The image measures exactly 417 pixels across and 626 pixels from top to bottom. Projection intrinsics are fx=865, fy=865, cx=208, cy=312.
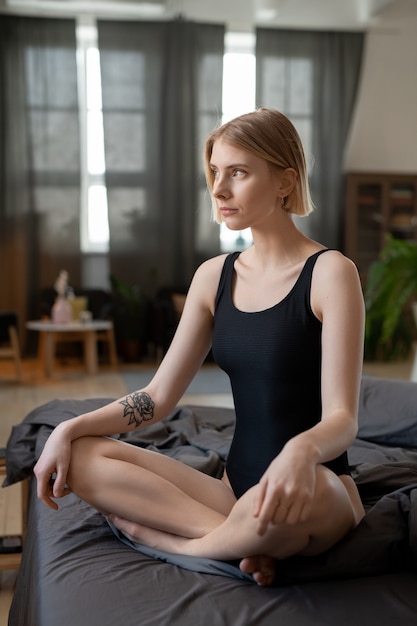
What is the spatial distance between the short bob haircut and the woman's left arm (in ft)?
0.57

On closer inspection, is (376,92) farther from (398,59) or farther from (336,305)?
(336,305)

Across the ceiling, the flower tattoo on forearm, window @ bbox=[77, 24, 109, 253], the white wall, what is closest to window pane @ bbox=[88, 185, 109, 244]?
window @ bbox=[77, 24, 109, 253]

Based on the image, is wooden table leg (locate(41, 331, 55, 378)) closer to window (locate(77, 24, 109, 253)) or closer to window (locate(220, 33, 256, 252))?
window (locate(77, 24, 109, 253))

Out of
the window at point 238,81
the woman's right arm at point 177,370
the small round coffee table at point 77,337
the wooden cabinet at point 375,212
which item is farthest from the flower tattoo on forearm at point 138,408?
the wooden cabinet at point 375,212

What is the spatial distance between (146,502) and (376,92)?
8.42 metres

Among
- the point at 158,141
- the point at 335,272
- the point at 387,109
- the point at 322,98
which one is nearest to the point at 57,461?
the point at 335,272

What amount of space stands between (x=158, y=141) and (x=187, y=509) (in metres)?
7.41

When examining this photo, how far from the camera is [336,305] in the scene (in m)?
1.56

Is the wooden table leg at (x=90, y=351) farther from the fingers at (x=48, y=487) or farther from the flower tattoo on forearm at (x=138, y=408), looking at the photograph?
the fingers at (x=48, y=487)

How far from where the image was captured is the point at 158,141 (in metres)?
8.69

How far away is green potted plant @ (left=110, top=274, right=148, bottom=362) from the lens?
325 inches

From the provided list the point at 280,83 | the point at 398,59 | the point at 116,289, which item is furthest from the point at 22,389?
the point at 398,59

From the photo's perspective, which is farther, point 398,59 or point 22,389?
point 398,59

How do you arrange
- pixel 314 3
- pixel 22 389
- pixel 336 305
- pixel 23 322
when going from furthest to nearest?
pixel 23 322, pixel 314 3, pixel 22 389, pixel 336 305
